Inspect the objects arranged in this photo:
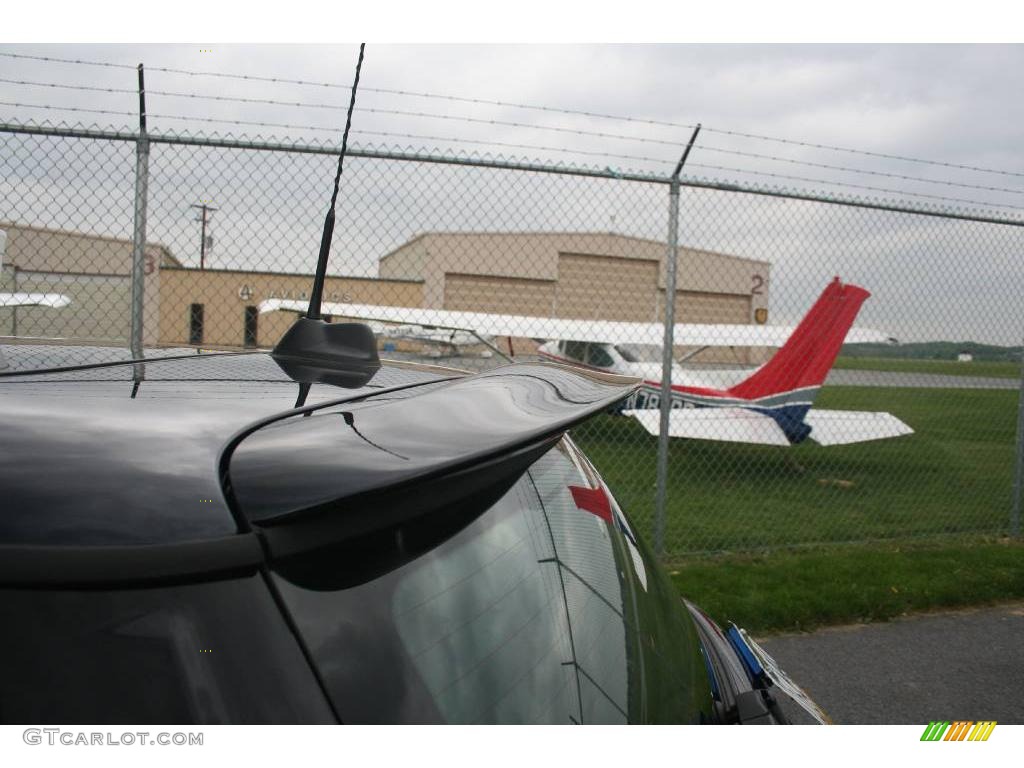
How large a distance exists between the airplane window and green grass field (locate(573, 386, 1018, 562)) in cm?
96

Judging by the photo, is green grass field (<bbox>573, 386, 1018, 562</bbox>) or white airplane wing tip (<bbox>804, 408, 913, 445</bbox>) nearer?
green grass field (<bbox>573, 386, 1018, 562</bbox>)

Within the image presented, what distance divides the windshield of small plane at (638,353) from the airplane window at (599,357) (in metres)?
0.24

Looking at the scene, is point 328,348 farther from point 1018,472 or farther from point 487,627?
point 1018,472

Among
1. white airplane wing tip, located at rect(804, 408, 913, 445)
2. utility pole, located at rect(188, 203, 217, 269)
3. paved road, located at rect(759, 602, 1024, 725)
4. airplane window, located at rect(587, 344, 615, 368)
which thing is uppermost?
utility pole, located at rect(188, 203, 217, 269)

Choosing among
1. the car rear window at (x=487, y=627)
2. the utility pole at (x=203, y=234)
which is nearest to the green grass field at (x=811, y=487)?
the utility pole at (x=203, y=234)

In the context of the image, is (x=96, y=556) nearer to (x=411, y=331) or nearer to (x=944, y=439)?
(x=944, y=439)

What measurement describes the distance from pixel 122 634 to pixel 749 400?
11.0 metres

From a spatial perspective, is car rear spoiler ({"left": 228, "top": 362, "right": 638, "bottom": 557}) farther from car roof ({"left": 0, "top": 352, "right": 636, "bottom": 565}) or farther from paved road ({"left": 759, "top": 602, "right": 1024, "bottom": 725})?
paved road ({"left": 759, "top": 602, "right": 1024, "bottom": 725})

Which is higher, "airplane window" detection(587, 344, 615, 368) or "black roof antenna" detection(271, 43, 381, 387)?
"black roof antenna" detection(271, 43, 381, 387)

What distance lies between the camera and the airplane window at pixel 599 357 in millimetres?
14320

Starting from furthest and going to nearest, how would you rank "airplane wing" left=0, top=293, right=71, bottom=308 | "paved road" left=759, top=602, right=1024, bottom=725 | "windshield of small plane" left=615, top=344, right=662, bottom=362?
"windshield of small plane" left=615, top=344, right=662, bottom=362, "airplane wing" left=0, top=293, right=71, bottom=308, "paved road" left=759, top=602, right=1024, bottom=725

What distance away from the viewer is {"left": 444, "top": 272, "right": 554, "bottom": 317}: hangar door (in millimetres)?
9336

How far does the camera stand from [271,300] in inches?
363

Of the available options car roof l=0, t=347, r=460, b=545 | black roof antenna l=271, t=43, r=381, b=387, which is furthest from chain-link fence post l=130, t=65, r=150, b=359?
car roof l=0, t=347, r=460, b=545
